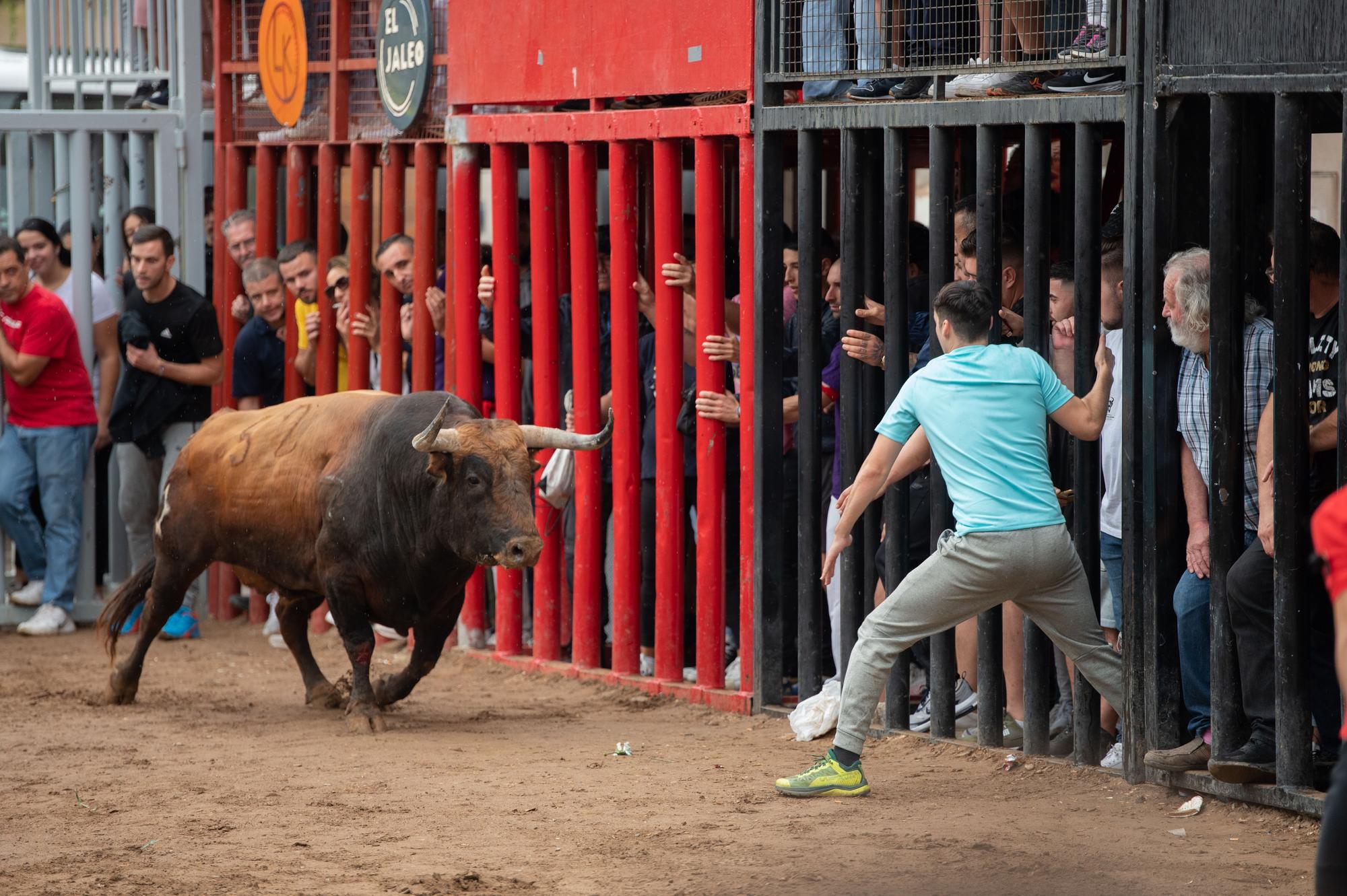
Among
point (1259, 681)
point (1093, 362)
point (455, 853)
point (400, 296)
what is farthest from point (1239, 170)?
point (400, 296)

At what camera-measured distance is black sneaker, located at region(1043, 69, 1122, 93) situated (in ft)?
21.6

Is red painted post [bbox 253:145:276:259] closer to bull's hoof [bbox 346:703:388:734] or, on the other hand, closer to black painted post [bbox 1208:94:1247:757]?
bull's hoof [bbox 346:703:388:734]

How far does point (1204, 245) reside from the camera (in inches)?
259

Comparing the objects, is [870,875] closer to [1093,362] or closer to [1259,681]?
[1259,681]

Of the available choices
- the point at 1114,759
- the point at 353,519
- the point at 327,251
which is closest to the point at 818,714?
the point at 1114,759

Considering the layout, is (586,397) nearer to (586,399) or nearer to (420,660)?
(586,399)

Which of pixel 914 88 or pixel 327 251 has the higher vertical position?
pixel 914 88

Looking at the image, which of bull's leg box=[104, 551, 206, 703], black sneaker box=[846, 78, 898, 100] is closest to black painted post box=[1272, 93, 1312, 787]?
black sneaker box=[846, 78, 898, 100]

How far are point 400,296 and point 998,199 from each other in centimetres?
437

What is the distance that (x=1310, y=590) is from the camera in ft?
19.6

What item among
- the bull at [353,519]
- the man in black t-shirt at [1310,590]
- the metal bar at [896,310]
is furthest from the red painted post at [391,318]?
the man in black t-shirt at [1310,590]

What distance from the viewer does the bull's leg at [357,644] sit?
7.96 m

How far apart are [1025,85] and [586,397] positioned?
296cm

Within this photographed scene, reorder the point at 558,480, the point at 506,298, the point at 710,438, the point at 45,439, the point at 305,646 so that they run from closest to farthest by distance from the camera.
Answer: the point at 710,438 → the point at 305,646 → the point at 558,480 → the point at 506,298 → the point at 45,439
